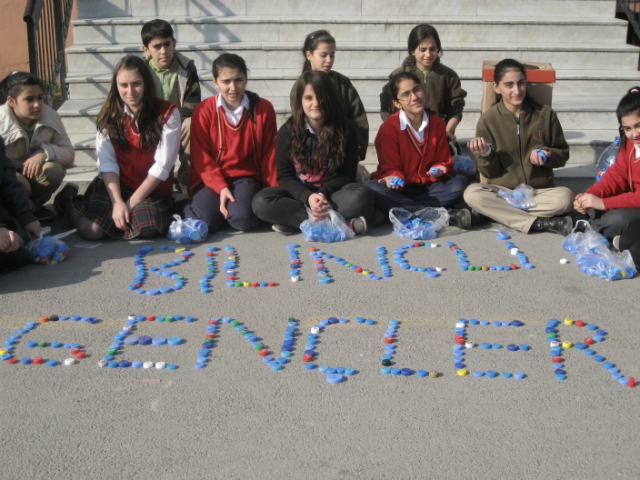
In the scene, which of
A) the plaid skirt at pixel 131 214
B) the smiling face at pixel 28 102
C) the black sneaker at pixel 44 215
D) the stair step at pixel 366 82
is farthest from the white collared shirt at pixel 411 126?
the black sneaker at pixel 44 215

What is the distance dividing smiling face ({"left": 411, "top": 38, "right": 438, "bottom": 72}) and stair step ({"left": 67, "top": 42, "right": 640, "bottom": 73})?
1958 millimetres

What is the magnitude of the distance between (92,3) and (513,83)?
Result: 17.9 ft

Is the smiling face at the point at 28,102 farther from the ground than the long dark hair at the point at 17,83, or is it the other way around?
the long dark hair at the point at 17,83

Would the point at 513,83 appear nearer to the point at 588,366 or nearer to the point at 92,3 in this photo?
the point at 588,366

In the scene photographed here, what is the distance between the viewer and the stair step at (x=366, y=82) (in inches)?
282

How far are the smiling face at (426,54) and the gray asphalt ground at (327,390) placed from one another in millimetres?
2310

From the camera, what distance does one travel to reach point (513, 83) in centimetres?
493

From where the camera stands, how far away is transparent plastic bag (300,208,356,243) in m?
4.57

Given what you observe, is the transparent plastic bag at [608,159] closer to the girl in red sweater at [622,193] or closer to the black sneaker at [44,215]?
the girl in red sweater at [622,193]

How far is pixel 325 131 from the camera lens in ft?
15.5

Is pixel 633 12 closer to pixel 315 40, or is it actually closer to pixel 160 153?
pixel 315 40

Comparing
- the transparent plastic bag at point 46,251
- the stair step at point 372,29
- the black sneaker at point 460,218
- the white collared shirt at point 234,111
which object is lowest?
the transparent plastic bag at point 46,251

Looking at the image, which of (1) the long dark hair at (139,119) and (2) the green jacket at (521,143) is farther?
(2) the green jacket at (521,143)

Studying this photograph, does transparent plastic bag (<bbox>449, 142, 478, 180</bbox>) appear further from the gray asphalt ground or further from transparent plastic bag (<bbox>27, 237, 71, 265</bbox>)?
transparent plastic bag (<bbox>27, 237, 71, 265</bbox>)
